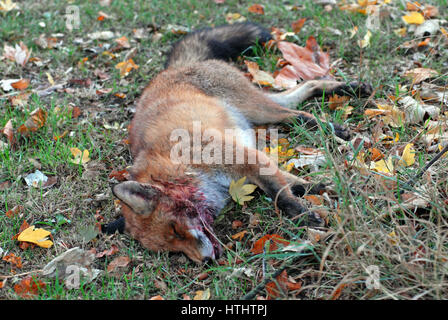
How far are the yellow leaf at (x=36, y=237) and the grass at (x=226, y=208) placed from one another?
70 mm

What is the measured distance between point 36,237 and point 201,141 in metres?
1.57

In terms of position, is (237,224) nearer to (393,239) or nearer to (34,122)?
(393,239)

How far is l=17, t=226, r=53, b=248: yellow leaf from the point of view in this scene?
3.51 meters

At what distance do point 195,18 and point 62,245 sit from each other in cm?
421

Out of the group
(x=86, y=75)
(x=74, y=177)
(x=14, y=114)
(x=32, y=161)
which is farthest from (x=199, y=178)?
(x=86, y=75)

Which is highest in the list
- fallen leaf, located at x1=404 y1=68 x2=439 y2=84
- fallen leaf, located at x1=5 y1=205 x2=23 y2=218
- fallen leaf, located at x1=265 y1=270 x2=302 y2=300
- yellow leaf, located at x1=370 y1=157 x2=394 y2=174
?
fallen leaf, located at x1=404 y1=68 x2=439 y2=84

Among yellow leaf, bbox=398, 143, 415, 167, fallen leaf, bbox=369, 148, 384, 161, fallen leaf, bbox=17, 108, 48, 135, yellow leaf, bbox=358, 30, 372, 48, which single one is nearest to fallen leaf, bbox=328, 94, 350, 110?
yellow leaf, bbox=358, 30, 372, 48

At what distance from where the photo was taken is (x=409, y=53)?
5133mm

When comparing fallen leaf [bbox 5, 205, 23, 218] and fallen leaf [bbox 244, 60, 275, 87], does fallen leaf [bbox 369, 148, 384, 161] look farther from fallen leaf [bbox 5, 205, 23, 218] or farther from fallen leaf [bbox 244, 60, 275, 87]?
fallen leaf [bbox 5, 205, 23, 218]

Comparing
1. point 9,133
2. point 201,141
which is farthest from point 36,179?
point 201,141

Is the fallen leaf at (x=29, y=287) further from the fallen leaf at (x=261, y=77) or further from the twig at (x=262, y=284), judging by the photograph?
the fallen leaf at (x=261, y=77)

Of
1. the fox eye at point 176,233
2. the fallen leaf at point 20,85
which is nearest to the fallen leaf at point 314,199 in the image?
the fox eye at point 176,233

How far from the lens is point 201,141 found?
3.82m

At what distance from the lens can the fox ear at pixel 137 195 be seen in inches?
124
